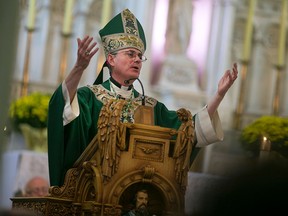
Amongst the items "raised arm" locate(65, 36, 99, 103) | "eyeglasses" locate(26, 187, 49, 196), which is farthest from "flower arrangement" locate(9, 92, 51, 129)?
"raised arm" locate(65, 36, 99, 103)

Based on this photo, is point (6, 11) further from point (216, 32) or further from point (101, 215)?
point (216, 32)

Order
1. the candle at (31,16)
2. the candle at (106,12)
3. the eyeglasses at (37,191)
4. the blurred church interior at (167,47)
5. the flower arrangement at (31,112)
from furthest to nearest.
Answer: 1. the blurred church interior at (167,47)
2. the candle at (106,12)
3. the candle at (31,16)
4. the flower arrangement at (31,112)
5. the eyeglasses at (37,191)

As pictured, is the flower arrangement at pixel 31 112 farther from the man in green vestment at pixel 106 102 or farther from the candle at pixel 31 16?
the man in green vestment at pixel 106 102

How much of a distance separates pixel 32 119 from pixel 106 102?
340cm

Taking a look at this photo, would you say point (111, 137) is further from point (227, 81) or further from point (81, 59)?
point (227, 81)

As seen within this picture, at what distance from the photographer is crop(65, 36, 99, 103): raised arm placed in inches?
98.3

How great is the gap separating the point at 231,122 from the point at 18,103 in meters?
3.22

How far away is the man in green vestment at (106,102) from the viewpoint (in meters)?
2.71

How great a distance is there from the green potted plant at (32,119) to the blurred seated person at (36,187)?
77cm

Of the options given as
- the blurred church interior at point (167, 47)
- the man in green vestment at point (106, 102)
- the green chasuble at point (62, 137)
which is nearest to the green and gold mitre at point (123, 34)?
the man in green vestment at point (106, 102)

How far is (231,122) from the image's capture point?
8.57m

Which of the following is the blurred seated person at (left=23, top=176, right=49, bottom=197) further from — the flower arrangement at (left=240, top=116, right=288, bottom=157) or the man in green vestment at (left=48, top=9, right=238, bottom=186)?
the man in green vestment at (left=48, top=9, right=238, bottom=186)

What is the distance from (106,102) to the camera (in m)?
2.69

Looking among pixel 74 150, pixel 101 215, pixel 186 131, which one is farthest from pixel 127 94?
pixel 101 215
